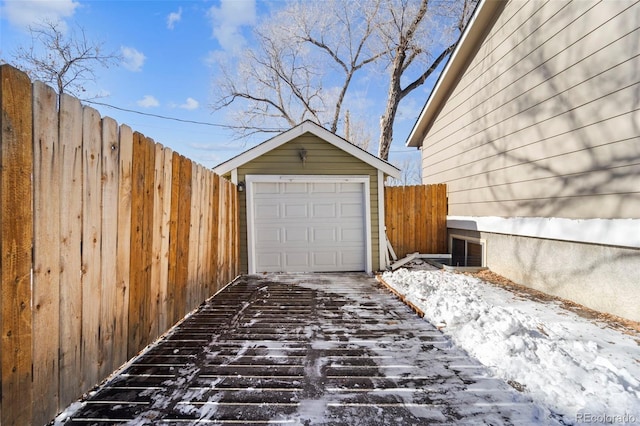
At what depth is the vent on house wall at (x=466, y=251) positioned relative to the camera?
6402mm

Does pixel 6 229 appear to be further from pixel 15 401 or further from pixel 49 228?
pixel 15 401

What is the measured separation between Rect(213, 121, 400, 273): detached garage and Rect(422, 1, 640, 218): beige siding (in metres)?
2.20

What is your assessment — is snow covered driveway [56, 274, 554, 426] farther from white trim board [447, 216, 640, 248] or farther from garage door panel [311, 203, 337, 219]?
garage door panel [311, 203, 337, 219]

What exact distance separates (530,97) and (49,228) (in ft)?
20.5

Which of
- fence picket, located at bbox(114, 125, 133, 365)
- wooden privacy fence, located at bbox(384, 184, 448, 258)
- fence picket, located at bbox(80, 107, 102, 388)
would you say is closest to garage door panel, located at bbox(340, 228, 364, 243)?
wooden privacy fence, located at bbox(384, 184, 448, 258)

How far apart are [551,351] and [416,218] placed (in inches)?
212

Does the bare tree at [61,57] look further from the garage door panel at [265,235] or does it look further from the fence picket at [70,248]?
the fence picket at [70,248]

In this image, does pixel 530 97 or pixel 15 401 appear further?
pixel 530 97

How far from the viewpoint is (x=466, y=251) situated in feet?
22.9

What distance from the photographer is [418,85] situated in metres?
12.9

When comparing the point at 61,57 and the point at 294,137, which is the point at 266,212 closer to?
the point at 294,137

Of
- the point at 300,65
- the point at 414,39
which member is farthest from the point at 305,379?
the point at 300,65

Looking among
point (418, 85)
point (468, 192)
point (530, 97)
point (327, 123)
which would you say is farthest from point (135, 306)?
point (327, 123)

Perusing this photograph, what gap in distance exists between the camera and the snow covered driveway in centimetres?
178
